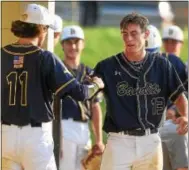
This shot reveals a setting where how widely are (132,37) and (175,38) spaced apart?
2.39 meters

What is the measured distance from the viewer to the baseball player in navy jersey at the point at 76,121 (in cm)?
723

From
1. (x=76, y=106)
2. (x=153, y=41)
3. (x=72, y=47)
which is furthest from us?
(x=72, y=47)

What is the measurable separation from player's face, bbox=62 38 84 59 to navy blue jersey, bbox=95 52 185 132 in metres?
1.83

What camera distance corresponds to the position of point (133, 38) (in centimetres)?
555

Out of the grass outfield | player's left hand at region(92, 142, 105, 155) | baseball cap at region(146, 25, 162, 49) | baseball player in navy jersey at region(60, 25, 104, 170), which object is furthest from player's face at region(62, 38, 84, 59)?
the grass outfield

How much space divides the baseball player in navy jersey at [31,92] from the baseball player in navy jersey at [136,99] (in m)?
0.18

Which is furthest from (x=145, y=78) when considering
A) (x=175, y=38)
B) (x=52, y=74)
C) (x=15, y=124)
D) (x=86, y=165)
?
(x=175, y=38)

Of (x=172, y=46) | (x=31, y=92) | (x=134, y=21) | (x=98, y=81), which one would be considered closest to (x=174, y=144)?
(x=172, y=46)

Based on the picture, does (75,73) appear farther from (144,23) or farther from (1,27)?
(144,23)

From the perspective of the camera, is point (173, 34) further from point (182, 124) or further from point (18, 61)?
point (18, 61)

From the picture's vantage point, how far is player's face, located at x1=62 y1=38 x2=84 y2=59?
24.6ft

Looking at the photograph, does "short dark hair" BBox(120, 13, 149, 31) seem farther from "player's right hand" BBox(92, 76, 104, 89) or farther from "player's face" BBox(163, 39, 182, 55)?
"player's face" BBox(163, 39, 182, 55)

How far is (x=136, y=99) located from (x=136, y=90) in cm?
7

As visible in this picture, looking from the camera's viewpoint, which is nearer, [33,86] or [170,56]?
[33,86]
